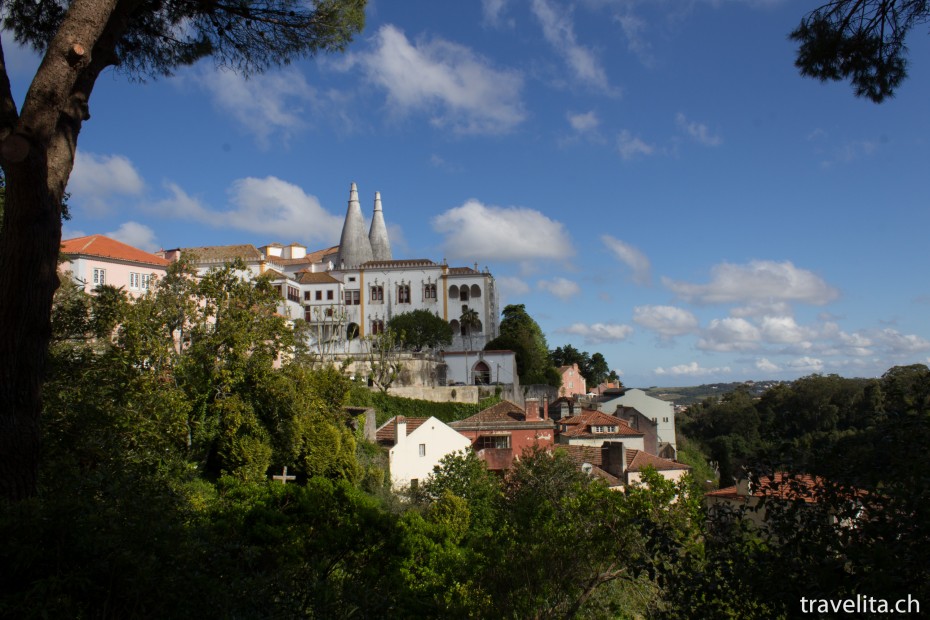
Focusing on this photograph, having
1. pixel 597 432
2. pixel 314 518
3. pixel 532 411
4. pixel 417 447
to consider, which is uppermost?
pixel 532 411

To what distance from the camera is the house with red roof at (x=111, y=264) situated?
1633 inches

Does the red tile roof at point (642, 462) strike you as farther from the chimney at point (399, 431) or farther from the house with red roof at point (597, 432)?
the chimney at point (399, 431)

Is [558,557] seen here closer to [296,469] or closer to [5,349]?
[5,349]

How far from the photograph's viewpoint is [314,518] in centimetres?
1230

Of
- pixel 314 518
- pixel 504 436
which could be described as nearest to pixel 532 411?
pixel 504 436

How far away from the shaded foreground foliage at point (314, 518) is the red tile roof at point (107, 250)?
24381 mm

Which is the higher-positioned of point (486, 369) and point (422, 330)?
point (422, 330)

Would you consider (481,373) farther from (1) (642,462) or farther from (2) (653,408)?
(1) (642,462)

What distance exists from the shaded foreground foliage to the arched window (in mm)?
27487

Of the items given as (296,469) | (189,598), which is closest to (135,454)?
(189,598)

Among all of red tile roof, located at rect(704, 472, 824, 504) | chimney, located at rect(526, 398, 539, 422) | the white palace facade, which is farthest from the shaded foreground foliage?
A: the white palace facade

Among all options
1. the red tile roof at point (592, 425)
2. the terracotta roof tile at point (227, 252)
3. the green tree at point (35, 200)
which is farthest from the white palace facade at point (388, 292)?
the green tree at point (35, 200)

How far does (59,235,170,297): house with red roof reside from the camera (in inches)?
1633

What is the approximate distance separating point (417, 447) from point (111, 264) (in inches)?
1042
